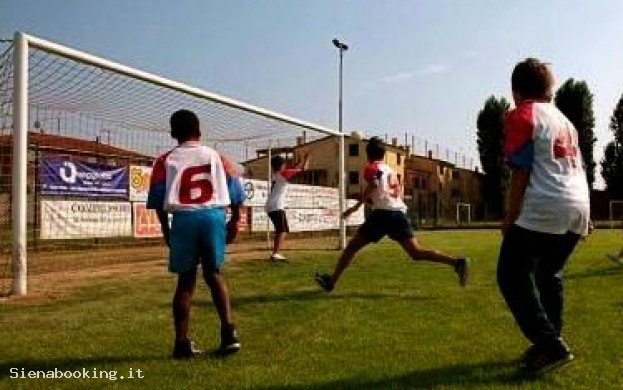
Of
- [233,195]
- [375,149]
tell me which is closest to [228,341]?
[233,195]

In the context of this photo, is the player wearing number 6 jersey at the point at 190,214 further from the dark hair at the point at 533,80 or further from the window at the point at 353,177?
the window at the point at 353,177

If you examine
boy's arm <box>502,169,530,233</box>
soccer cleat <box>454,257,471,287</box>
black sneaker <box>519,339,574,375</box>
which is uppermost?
boy's arm <box>502,169,530,233</box>

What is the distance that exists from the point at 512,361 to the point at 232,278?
626cm

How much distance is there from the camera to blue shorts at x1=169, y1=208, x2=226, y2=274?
5379 mm

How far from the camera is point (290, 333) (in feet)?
20.6

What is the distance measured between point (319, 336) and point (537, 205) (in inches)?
85.3

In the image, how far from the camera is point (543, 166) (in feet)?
15.5

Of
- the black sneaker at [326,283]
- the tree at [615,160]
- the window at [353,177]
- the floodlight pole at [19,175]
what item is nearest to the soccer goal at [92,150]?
the floodlight pole at [19,175]

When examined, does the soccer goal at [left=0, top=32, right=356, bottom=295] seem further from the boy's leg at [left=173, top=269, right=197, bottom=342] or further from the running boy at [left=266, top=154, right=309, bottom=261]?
the boy's leg at [left=173, top=269, right=197, bottom=342]

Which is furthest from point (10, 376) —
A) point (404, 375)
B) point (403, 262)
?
point (403, 262)

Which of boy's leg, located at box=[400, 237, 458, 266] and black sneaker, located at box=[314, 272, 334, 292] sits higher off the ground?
boy's leg, located at box=[400, 237, 458, 266]

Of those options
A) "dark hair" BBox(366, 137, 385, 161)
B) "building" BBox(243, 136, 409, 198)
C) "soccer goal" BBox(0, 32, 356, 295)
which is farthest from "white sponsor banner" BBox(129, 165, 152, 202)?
"dark hair" BBox(366, 137, 385, 161)

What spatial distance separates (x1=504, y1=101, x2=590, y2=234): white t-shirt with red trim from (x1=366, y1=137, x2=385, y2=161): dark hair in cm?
435

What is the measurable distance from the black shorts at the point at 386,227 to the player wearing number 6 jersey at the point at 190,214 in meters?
3.53
